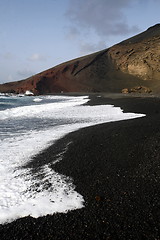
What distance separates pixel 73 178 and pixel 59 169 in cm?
56

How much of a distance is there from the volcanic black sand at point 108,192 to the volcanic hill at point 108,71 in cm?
3468

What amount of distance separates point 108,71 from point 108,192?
41787 millimetres

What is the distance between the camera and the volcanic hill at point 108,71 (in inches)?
1572

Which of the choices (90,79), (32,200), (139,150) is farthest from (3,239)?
(90,79)

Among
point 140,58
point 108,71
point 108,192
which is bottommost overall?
point 108,192

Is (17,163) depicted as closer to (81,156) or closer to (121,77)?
(81,156)

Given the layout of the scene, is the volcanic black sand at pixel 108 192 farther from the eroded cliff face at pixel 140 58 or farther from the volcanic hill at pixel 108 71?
the eroded cliff face at pixel 140 58

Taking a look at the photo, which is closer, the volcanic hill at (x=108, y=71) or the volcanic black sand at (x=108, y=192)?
the volcanic black sand at (x=108, y=192)

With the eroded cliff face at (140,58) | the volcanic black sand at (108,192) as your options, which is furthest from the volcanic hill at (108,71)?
the volcanic black sand at (108,192)

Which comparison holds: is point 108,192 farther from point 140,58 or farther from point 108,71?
point 140,58

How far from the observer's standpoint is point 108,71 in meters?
43.1

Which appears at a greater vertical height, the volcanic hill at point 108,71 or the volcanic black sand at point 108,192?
the volcanic hill at point 108,71

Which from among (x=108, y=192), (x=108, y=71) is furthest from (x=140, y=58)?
(x=108, y=192)

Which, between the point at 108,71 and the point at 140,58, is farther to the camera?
the point at 108,71
